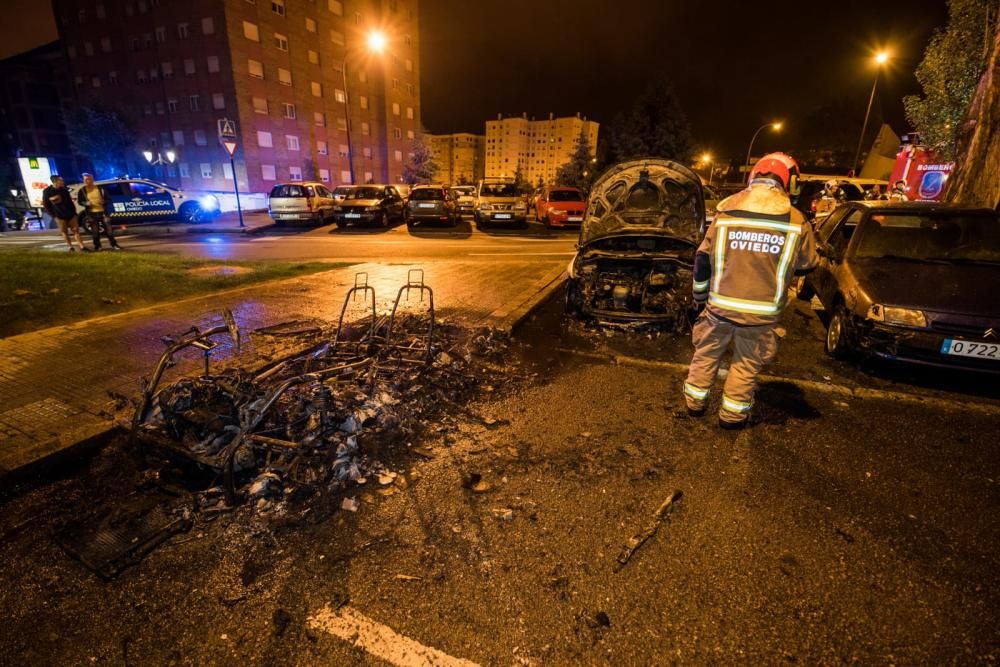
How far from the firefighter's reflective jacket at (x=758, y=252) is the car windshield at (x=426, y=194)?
50.1ft

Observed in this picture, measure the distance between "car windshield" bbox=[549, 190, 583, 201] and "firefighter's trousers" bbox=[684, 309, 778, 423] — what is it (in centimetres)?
1618

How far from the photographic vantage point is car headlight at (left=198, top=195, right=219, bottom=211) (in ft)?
65.0

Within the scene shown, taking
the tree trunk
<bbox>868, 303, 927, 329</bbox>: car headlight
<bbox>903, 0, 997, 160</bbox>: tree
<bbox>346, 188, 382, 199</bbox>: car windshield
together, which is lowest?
<bbox>868, 303, 927, 329</bbox>: car headlight

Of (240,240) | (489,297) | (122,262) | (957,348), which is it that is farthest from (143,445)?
(240,240)

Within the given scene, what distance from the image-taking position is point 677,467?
10.8ft

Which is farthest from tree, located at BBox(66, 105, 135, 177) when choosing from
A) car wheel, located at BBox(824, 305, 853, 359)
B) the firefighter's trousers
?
car wheel, located at BBox(824, 305, 853, 359)

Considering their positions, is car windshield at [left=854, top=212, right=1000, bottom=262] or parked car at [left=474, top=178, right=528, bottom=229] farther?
parked car at [left=474, top=178, right=528, bottom=229]

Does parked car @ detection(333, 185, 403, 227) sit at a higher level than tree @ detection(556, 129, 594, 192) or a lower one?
lower

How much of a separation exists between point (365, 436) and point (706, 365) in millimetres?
2837

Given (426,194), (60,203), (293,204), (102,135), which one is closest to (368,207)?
(426,194)

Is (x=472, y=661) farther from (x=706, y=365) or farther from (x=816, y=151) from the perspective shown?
(x=816, y=151)

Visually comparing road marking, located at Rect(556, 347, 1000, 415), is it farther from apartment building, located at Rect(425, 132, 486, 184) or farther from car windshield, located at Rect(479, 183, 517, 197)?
apartment building, located at Rect(425, 132, 486, 184)

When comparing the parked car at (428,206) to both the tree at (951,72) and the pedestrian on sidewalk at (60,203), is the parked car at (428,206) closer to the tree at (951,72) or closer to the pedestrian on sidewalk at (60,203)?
the pedestrian on sidewalk at (60,203)

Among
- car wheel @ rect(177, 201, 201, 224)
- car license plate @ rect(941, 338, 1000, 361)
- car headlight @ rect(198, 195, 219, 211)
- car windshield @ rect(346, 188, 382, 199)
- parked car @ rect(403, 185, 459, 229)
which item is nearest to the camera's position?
car license plate @ rect(941, 338, 1000, 361)
